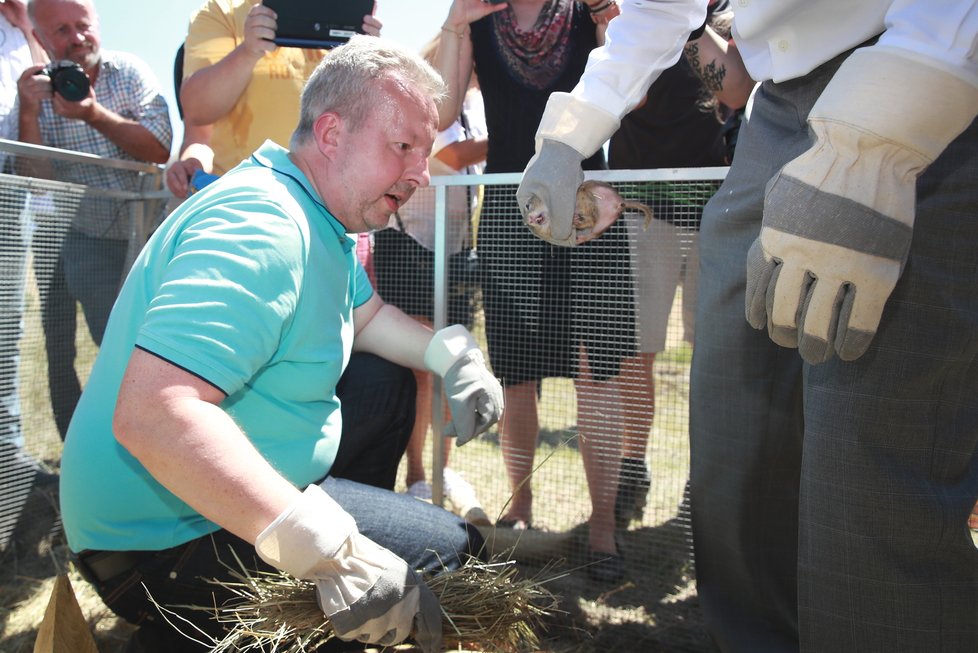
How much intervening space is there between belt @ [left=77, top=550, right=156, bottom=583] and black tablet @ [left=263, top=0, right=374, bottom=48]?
1.77 metres

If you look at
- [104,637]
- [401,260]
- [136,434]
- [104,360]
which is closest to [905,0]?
[136,434]

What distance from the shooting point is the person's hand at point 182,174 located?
2.65m

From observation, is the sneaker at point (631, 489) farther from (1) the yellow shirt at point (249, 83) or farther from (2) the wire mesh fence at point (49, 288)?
(2) the wire mesh fence at point (49, 288)

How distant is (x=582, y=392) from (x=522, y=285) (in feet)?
1.31

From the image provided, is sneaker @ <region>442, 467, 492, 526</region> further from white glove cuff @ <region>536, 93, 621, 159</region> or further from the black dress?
white glove cuff @ <region>536, 93, 621, 159</region>

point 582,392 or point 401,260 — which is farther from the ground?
point 401,260

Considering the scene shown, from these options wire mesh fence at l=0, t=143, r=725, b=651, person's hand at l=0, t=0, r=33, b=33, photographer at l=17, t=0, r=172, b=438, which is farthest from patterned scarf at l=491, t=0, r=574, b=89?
person's hand at l=0, t=0, r=33, b=33

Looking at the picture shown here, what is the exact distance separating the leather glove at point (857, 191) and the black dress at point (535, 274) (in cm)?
125

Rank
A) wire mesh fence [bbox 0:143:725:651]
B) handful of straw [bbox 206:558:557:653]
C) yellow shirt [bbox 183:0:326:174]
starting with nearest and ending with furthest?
handful of straw [bbox 206:558:557:653] < wire mesh fence [bbox 0:143:725:651] < yellow shirt [bbox 183:0:326:174]

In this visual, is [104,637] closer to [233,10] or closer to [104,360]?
[104,360]

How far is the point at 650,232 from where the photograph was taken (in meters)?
2.30

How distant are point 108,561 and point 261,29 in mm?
1783

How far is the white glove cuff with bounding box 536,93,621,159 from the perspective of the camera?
1645 millimetres

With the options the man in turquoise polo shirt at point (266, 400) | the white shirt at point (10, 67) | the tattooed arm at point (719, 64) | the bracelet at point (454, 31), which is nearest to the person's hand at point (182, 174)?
the white shirt at point (10, 67)
